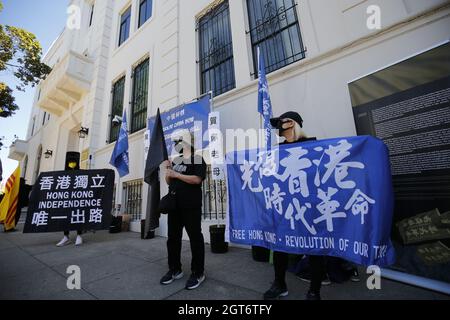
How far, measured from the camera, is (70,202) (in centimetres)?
484

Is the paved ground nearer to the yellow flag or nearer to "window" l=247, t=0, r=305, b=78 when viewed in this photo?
the yellow flag

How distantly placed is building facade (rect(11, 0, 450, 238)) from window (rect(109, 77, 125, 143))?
0.05m

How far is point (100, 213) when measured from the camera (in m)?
4.92

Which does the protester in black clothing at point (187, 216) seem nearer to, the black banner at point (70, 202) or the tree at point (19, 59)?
the black banner at point (70, 202)

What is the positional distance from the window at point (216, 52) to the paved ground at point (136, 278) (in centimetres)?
403

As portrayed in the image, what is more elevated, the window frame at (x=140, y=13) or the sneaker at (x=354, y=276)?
the window frame at (x=140, y=13)

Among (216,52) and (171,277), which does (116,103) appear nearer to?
(216,52)

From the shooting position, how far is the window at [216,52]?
18.0 feet

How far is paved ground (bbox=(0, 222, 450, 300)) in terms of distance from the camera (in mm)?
2166

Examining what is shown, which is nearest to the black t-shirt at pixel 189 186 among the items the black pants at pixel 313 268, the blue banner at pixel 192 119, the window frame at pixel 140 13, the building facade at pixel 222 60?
the black pants at pixel 313 268

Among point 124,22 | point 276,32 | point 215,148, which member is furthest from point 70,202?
point 124,22

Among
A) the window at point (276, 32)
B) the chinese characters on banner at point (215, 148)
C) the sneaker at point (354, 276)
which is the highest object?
the window at point (276, 32)

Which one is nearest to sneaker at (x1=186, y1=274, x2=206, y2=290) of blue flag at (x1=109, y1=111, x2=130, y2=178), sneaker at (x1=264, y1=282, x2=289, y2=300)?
sneaker at (x1=264, y1=282, x2=289, y2=300)

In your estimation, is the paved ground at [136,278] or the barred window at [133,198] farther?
the barred window at [133,198]
